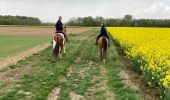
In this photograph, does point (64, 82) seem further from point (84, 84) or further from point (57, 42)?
point (57, 42)

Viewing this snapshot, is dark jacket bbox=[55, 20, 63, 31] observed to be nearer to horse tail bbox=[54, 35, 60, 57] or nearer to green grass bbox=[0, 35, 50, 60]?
horse tail bbox=[54, 35, 60, 57]

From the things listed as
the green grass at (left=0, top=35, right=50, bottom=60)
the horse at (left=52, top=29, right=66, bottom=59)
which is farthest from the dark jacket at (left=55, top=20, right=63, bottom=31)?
the green grass at (left=0, top=35, right=50, bottom=60)

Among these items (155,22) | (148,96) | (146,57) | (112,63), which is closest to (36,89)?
(148,96)

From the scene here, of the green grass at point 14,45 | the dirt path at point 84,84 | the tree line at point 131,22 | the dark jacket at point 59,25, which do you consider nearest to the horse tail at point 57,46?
the dark jacket at point 59,25

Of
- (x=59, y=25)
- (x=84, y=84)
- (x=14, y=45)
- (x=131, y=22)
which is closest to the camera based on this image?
(x=84, y=84)

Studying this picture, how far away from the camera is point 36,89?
44.4ft

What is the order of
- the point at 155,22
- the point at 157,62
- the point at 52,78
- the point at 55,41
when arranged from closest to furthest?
the point at 157,62 < the point at 52,78 < the point at 55,41 < the point at 155,22

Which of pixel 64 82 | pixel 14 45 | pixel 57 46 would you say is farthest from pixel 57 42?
pixel 14 45

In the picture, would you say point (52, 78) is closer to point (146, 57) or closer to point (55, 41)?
point (146, 57)

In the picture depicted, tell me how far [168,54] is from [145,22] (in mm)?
93590

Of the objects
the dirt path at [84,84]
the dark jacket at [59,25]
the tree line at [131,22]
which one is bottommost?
the tree line at [131,22]

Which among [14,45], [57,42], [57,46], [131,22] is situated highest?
[57,42]

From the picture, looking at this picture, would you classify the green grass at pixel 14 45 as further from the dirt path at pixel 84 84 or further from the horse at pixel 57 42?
the dirt path at pixel 84 84

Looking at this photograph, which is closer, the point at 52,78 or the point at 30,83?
the point at 30,83
